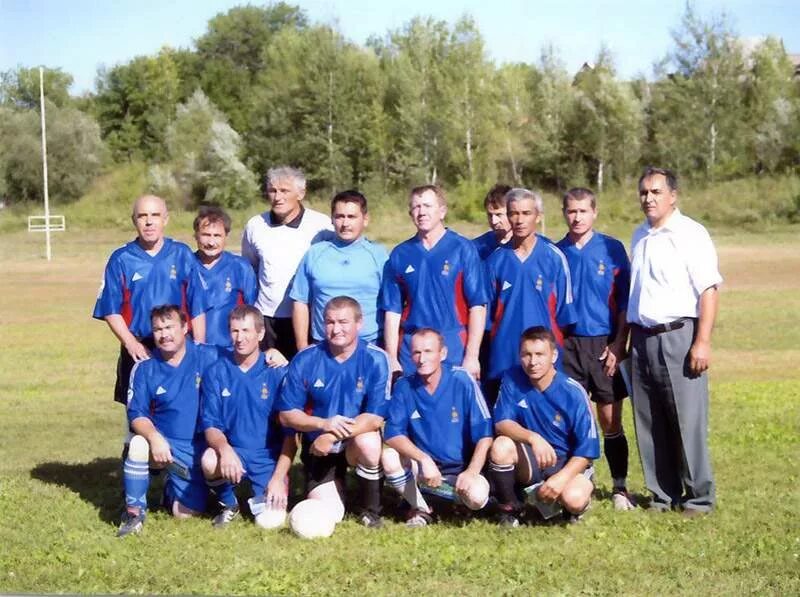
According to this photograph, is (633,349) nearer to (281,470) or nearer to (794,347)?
(281,470)

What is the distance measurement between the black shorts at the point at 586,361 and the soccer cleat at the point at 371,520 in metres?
1.26

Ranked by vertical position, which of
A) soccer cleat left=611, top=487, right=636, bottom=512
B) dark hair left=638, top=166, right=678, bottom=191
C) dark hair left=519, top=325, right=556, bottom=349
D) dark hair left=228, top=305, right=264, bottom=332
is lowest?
soccer cleat left=611, top=487, right=636, bottom=512

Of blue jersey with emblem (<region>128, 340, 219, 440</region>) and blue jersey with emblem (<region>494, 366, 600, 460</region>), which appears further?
blue jersey with emblem (<region>128, 340, 219, 440</region>)

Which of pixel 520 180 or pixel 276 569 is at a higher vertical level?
pixel 520 180

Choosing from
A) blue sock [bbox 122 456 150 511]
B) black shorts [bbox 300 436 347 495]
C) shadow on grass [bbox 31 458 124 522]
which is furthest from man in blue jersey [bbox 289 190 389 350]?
shadow on grass [bbox 31 458 124 522]

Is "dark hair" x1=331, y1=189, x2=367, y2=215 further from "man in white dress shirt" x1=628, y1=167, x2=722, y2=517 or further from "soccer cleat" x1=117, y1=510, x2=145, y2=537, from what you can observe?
"soccer cleat" x1=117, y1=510, x2=145, y2=537

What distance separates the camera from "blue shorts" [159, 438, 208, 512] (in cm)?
586

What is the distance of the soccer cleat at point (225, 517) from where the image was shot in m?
5.71

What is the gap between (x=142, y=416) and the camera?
5832 millimetres

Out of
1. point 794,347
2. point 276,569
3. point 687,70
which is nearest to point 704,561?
point 276,569

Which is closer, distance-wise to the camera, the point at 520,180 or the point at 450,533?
the point at 450,533

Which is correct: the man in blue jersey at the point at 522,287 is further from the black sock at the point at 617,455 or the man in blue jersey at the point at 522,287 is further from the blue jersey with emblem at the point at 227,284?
the blue jersey with emblem at the point at 227,284

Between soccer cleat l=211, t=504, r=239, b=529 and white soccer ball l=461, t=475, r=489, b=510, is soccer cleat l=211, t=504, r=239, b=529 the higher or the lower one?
the lower one

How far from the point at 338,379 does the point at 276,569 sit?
3.57 ft
